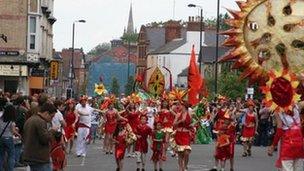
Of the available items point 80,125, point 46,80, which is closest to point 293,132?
point 80,125

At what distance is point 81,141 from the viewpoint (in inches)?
1089

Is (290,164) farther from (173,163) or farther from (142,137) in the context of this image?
(173,163)

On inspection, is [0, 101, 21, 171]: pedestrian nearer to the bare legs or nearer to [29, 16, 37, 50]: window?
the bare legs

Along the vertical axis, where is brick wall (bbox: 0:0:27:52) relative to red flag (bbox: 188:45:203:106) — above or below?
above

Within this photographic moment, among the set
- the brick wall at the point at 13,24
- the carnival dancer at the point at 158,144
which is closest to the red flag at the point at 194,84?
the carnival dancer at the point at 158,144

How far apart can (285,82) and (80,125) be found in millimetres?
13162

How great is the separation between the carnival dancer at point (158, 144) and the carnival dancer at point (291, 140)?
7378 mm

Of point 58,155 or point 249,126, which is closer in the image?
point 58,155

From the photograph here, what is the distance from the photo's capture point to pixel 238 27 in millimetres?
16969

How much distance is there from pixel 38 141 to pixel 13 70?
3609cm

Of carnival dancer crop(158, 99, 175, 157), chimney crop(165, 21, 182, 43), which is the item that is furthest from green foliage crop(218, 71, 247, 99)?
chimney crop(165, 21, 182, 43)

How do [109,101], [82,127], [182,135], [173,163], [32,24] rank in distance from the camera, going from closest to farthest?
[182,135], [173,163], [82,127], [109,101], [32,24]

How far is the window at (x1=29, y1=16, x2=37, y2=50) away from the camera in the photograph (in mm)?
51938

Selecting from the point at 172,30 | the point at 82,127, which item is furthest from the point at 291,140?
the point at 172,30
